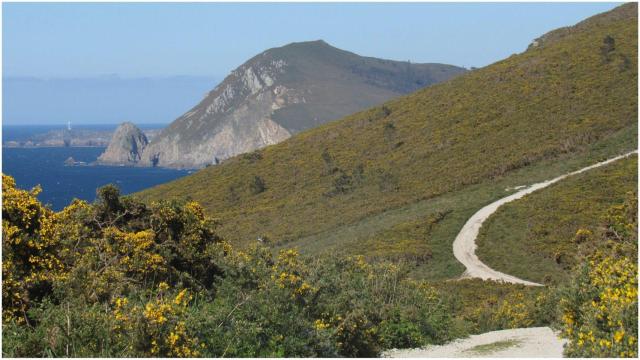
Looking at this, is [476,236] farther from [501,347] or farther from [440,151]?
[440,151]

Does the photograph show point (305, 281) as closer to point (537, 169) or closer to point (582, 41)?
point (537, 169)

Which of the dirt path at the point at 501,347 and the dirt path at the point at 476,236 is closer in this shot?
the dirt path at the point at 501,347

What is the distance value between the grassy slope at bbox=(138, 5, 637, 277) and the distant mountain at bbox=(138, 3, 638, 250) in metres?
0.16

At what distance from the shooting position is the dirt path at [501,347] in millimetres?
14304

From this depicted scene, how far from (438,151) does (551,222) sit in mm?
27940

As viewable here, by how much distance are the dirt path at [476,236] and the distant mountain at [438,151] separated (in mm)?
882

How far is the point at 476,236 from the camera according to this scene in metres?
40.9

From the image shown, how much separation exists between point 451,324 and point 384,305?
1.89 m

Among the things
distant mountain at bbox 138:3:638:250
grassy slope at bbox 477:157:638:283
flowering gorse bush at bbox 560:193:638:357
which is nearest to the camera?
flowering gorse bush at bbox 560:193:638:357

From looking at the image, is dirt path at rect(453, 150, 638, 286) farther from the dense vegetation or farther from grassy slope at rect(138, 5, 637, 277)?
the dense vegetation

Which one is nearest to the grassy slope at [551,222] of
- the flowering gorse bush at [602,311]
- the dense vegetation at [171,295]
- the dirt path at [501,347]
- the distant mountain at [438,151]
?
the distant mountain at [438,151]

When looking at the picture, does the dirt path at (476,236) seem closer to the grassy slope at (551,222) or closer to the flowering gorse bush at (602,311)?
the grassy slope at (551,222)

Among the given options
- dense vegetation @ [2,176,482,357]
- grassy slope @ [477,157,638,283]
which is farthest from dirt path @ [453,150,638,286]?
dense vegetation @ [2,176,482,357]

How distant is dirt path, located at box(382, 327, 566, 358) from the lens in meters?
14.3
